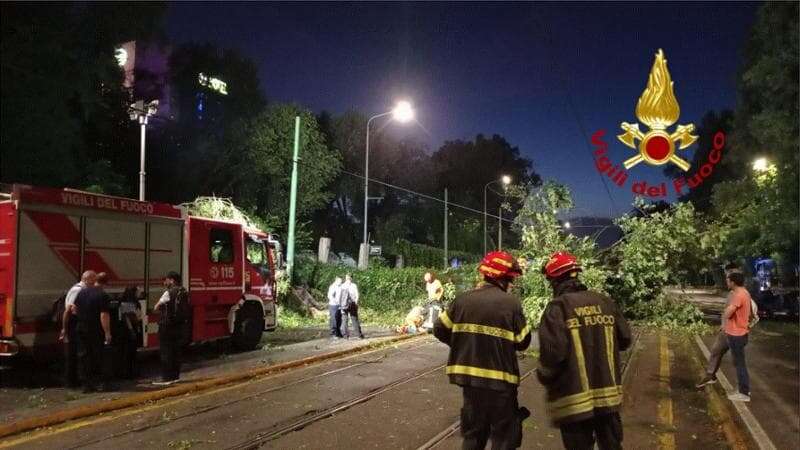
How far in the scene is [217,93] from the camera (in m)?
34.8

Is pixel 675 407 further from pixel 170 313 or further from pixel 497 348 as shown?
pixel 170 313

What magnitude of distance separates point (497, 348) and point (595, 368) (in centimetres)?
64

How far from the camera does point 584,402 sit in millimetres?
4078

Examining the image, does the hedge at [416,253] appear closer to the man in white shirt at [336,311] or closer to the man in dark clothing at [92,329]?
the man in white shirt at [336,311]

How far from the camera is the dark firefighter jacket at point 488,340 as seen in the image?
435 cm

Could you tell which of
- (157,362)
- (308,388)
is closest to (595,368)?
(308,388)

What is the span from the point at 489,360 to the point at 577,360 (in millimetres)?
580

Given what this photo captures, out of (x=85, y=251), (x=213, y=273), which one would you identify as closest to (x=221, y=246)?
(x=213, y=273)

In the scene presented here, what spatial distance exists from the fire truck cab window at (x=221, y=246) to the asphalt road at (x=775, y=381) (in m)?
9.51

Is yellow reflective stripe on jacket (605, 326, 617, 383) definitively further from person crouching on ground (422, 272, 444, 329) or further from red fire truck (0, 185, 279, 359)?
person crouching on ground (422, 272, 444, 329)

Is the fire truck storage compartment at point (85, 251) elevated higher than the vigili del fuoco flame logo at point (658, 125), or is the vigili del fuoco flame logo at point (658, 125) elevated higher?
the vigili del fuoco flame logo at point (658, 125)

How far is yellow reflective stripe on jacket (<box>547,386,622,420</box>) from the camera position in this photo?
4.08 m

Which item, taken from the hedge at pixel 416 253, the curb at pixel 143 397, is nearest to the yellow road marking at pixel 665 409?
the curb at pixel 143 397

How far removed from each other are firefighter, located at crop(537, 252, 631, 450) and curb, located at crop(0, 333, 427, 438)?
5938mm
